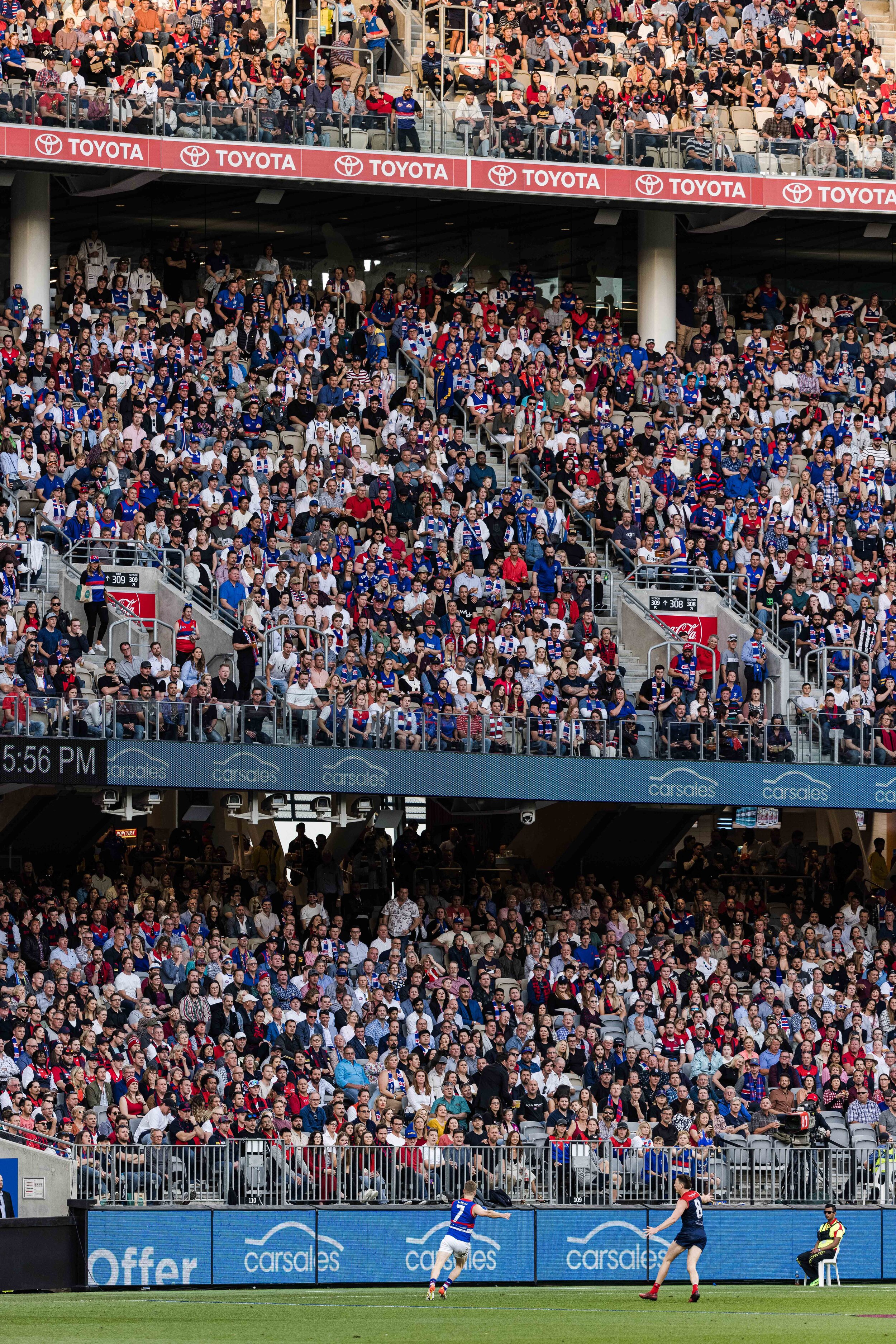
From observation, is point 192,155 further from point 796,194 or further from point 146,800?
point 146,800

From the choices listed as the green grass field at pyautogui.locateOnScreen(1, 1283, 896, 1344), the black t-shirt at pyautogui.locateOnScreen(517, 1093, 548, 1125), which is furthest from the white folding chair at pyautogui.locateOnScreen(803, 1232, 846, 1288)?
the black t-shirt at pyautogui.locateOnScreen(517, 1093, 548, 1125)

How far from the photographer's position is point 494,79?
129 ft

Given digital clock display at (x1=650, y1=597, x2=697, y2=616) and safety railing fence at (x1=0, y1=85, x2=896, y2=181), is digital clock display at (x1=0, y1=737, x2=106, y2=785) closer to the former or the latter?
digital clock display at (x1=650, y1=597, x2=697, y2=616)

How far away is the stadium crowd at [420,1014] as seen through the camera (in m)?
26.5

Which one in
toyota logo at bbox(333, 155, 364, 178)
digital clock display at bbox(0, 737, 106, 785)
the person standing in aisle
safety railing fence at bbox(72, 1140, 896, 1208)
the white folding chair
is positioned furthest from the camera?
toyota logo at bbox(333, 155, 364, 178)

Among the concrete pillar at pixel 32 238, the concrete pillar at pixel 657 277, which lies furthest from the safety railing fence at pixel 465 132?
the concrete pillar at pixel 32 238

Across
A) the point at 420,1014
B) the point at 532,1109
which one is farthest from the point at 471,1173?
the point at 420,1014

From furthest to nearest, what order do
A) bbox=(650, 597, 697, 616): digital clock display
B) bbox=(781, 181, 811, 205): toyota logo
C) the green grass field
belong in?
bbox=(781, 181, 811, 205): toyota logo < bbox=(650, 597, 697, 616): digital clock display < the green grass field

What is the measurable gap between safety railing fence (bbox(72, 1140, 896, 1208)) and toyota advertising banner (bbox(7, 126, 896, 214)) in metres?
16.8

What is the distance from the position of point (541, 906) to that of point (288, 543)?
6146 mm

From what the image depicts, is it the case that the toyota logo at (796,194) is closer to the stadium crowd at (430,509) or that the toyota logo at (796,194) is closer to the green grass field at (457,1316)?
the stadium crowd at (430,509)

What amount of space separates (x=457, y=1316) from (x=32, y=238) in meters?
21.2

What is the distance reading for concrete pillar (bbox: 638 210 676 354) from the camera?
40.4m

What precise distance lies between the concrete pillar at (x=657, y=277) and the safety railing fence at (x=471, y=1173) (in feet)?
54.7
